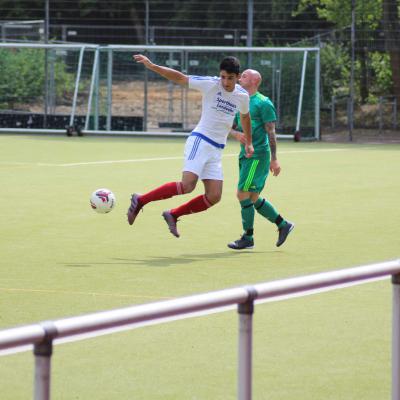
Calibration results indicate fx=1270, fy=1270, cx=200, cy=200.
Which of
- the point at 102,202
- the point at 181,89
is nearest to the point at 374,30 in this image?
the point at 181,89

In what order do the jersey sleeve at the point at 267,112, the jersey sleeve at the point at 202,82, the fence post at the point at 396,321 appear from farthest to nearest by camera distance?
the jersey sleeve at the point at 267,112 < the jersey sleeve at the point at 202,82 < the fence post at the point at 396,321

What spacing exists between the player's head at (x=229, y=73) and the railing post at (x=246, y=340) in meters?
7.65

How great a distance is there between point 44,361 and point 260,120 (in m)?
9.34

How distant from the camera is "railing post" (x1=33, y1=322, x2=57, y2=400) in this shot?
3.55 m

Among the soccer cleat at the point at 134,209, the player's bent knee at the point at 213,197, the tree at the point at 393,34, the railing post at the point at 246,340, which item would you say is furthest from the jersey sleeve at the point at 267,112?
the tree at the point at 393,34

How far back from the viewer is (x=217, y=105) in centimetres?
1212

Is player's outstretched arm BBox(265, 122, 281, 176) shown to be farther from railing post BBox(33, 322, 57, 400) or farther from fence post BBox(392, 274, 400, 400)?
railing post BBox(33, 322, 57, 400)

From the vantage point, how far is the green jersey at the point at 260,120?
12.6 meters

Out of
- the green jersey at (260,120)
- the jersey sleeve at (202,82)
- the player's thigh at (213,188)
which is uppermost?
the jersey sleeve at (202,82)

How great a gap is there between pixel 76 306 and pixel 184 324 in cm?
109

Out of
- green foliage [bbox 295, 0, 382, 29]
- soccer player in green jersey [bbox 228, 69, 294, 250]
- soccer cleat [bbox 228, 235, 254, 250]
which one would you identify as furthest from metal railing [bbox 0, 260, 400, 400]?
green foliage [bbox 295, 0, 382, 29]

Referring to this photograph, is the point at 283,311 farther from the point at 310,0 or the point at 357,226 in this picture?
the point at 310,0

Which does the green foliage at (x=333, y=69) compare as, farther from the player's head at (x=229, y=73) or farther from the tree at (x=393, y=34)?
the player's head at (x=229, y=73)

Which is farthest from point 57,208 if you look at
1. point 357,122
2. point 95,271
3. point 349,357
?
point 357,122
